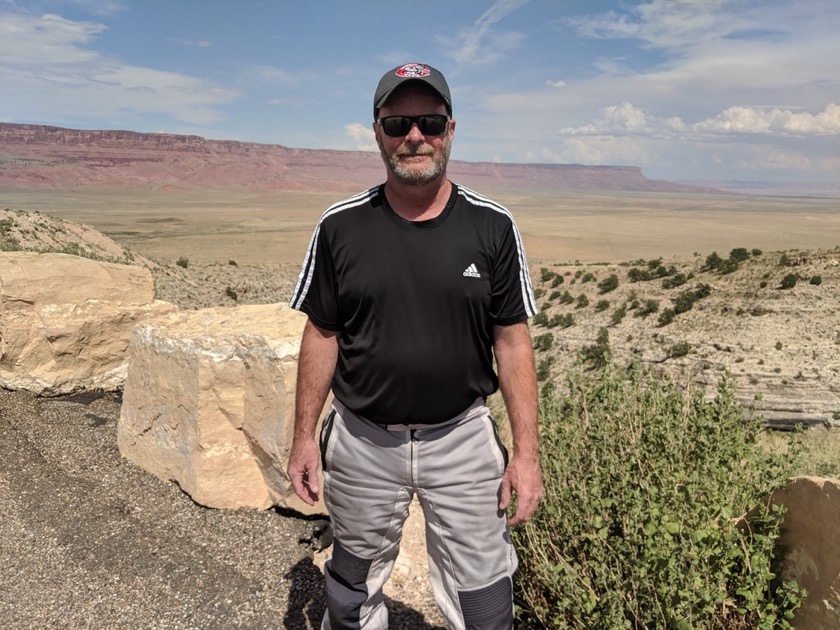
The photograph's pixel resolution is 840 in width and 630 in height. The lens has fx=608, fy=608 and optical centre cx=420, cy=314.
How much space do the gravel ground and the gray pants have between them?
3.34 ft

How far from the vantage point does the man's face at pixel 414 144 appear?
2.10 metres

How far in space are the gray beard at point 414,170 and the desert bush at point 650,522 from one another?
1390 mm

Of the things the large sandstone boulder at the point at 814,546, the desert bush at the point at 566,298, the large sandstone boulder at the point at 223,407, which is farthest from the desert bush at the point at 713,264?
the large sandstone boulder at the point at 814,546

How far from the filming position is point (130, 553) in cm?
350

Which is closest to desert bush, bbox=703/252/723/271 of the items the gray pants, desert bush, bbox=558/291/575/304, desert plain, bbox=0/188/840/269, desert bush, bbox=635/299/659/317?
desert bush, bbox=635/299/659/317

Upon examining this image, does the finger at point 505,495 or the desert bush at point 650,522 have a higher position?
the finger at point 505,495

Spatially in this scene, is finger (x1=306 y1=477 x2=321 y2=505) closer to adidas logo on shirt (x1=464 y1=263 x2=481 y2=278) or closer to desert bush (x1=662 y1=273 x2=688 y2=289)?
adidas logo on shirt (x1=464 y1=263 x2=481 y2=278)

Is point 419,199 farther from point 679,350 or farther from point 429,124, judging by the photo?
point 679,350

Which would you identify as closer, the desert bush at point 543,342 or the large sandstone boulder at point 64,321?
the large sandstone boulder at point 64,321

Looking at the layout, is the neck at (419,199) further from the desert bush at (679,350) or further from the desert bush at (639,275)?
the desert bush at (639,275)

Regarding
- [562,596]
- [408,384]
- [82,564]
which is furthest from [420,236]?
[82,564]

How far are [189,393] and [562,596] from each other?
2.80m

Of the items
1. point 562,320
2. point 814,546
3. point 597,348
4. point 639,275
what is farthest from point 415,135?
point 639,275

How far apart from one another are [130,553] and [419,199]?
9.14 feet
